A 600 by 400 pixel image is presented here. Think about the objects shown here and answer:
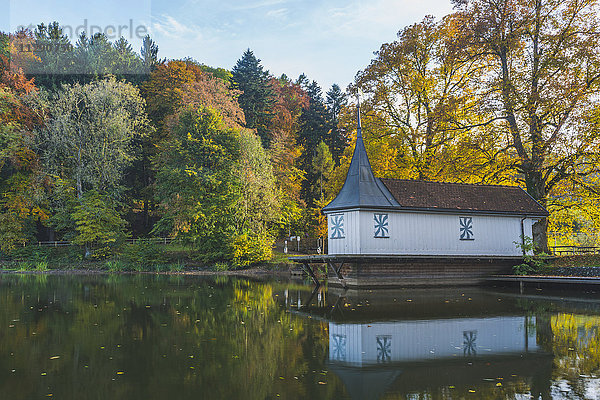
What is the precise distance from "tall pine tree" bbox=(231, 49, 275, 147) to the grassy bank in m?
13.9

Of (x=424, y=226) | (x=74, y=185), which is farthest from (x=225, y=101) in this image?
(x=424, y=226)

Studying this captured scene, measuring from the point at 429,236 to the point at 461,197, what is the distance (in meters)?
2.37

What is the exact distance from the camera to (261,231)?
31453 millimetres

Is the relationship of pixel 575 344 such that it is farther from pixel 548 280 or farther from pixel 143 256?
pixel 143 256

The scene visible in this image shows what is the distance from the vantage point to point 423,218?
19.2m

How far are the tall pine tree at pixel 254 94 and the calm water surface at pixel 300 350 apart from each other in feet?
103

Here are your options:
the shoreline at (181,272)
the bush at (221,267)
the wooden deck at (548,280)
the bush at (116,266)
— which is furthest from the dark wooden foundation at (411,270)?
the bush at (116,266)

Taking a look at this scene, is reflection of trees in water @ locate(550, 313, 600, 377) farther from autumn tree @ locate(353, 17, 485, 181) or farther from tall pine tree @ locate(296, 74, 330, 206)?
tall pine tree @ locate(296, 74, 330, 206)

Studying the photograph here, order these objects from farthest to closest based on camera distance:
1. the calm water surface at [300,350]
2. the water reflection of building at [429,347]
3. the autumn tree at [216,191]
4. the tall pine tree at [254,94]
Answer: the tall pine tree at [254,94] → the autumn tree at [216,191] → the water reflection of building at [429,347] → the calm water surface at [300,350]

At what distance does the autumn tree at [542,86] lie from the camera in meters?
19.1

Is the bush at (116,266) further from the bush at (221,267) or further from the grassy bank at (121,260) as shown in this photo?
the bush at (221,267)

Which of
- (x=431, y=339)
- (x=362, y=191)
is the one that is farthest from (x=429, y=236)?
(x=431, y=339)

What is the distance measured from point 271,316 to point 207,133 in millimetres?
22300

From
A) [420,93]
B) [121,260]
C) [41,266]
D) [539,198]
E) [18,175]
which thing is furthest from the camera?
[18,175]
